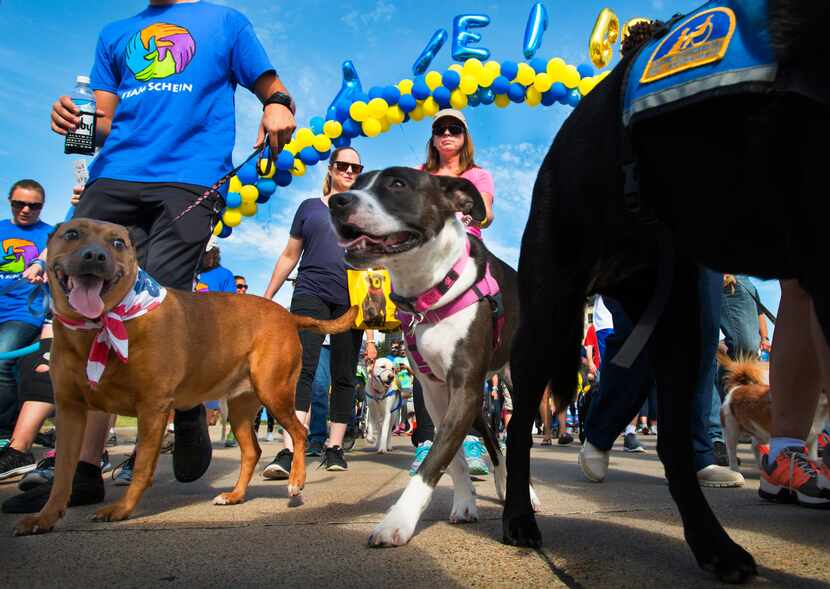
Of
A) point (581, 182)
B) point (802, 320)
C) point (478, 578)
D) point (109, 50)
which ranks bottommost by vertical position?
point (478, 578)

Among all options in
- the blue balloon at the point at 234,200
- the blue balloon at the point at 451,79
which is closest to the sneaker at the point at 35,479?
the blue balloon at the point at 234,200

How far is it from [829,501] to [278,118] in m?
3.05

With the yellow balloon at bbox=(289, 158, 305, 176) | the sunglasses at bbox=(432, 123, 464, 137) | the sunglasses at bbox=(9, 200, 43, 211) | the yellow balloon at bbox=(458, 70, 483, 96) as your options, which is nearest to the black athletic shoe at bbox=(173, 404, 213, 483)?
the sunglasses at bbox=(432, 123, 464, 137)

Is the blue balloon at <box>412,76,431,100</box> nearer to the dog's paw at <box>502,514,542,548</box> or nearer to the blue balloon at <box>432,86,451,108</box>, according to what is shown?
the blue balloon at <box>432,86,451,108</box>

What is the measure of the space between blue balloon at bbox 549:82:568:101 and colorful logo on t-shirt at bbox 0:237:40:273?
7277mm

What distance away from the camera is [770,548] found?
1631 millimetres

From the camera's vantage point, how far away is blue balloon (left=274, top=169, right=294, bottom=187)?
8531 mm

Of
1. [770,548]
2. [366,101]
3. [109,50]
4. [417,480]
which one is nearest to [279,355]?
[417,480]

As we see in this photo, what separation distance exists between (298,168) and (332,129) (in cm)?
78

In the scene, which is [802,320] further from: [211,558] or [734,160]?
[211,558]

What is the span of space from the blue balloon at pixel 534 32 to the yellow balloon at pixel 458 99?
53.0 inches

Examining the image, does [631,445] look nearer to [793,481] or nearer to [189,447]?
[793,481]

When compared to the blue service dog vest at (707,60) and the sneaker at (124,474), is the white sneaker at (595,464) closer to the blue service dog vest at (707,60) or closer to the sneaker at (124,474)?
the blue service dog vest at (707,60)

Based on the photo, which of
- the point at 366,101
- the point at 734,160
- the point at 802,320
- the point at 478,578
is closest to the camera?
the point at 734,160
